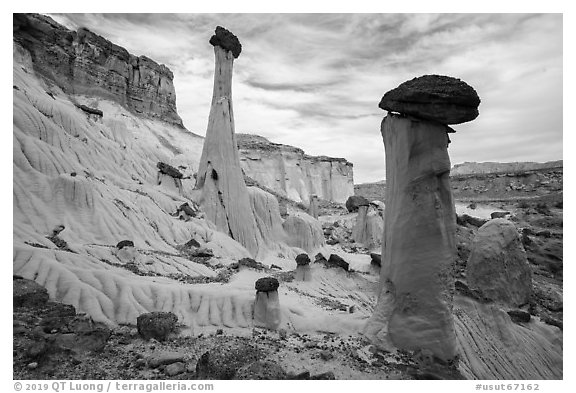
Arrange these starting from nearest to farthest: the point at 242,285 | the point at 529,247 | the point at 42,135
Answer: the point at 242,285 < the point at 42,135 < the point at 529,247

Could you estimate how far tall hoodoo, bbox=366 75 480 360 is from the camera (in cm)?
587

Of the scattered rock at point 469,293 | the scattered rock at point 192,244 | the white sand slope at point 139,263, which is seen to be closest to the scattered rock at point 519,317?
the white sand slope at point 139,263

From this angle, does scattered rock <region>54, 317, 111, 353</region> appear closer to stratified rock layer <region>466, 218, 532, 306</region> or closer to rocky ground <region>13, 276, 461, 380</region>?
rocky ground <region>13, 276, 461, 380</region>

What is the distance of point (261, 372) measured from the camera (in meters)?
5.00

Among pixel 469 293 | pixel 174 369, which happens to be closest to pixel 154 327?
pixel 174 369

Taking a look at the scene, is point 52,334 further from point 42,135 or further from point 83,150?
point 83,150

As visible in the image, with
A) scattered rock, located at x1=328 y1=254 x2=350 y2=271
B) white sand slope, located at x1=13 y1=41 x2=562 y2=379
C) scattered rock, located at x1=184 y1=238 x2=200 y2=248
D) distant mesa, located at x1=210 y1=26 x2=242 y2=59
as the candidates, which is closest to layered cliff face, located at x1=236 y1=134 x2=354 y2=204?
distant mesa, located at x1=210 y1=26 x2=242 y2=59

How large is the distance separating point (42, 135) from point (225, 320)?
1381 centimetres

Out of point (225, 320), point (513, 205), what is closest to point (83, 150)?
point (225, 320)

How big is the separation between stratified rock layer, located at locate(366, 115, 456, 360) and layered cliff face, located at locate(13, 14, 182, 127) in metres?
33.5

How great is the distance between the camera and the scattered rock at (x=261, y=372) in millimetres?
4918

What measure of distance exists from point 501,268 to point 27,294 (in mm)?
12484

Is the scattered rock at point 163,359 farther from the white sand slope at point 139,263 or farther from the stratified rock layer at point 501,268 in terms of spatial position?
the stratified rock layer at point 501,268
